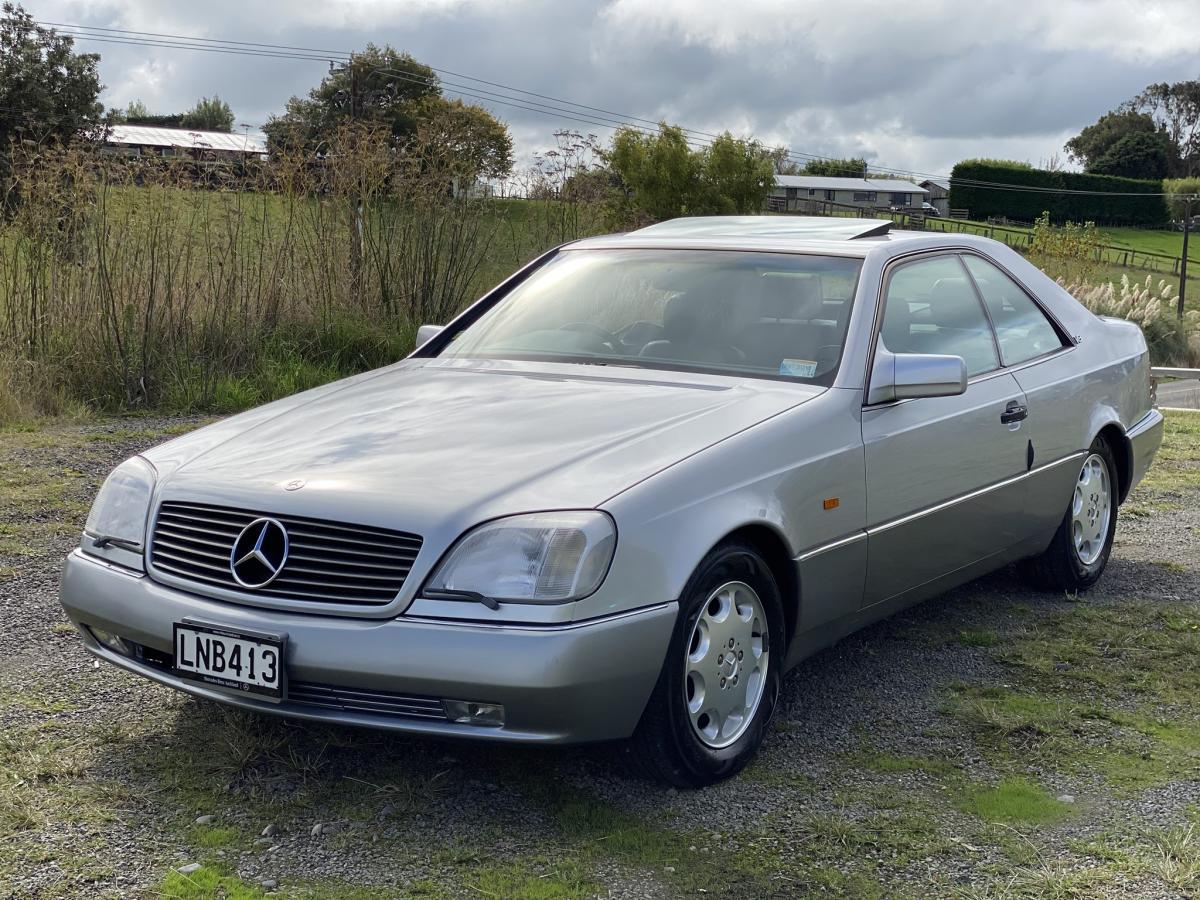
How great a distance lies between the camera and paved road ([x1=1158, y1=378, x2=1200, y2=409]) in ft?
59.6

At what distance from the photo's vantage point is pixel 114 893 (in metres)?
2.74

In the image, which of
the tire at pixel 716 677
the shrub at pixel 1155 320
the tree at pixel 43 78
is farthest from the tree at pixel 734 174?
the tire at pixel 716 677

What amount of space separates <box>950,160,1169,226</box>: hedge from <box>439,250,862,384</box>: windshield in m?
87.3

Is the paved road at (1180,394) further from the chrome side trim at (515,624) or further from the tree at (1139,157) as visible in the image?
the tree at (1139,157)

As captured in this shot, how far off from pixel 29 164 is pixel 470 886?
7.63 meters

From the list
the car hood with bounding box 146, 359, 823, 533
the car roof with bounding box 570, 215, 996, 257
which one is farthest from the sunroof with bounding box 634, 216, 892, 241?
the car hood with bounding box 146, 359, 823, 533

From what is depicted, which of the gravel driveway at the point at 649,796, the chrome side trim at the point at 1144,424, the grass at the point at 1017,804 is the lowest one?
the grass at the point at 1017,804

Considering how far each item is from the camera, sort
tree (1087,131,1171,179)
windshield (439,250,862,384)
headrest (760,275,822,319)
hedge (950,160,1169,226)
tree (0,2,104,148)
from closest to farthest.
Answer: windshield (439,250,862,384), headrest (760,275,822,319), tree (0,2,104,148), hedge (950,160,1169,226), tree (1087,131,1171,179)

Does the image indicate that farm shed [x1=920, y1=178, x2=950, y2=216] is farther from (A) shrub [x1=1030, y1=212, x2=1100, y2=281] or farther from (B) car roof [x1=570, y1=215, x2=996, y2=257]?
(B) car roof [x1=570, y1=215, x2=996, y2=257]

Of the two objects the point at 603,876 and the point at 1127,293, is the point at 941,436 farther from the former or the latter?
the point at 1127,293

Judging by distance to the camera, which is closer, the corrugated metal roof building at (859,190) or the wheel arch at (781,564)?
the wheel arch at (781,564)

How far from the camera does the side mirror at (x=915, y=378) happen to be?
3918 millimetres

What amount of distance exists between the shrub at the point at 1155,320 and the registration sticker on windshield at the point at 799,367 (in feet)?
78.2

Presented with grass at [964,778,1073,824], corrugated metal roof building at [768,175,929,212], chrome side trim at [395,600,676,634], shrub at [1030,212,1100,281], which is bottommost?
grass at [964,778,1073,824]
